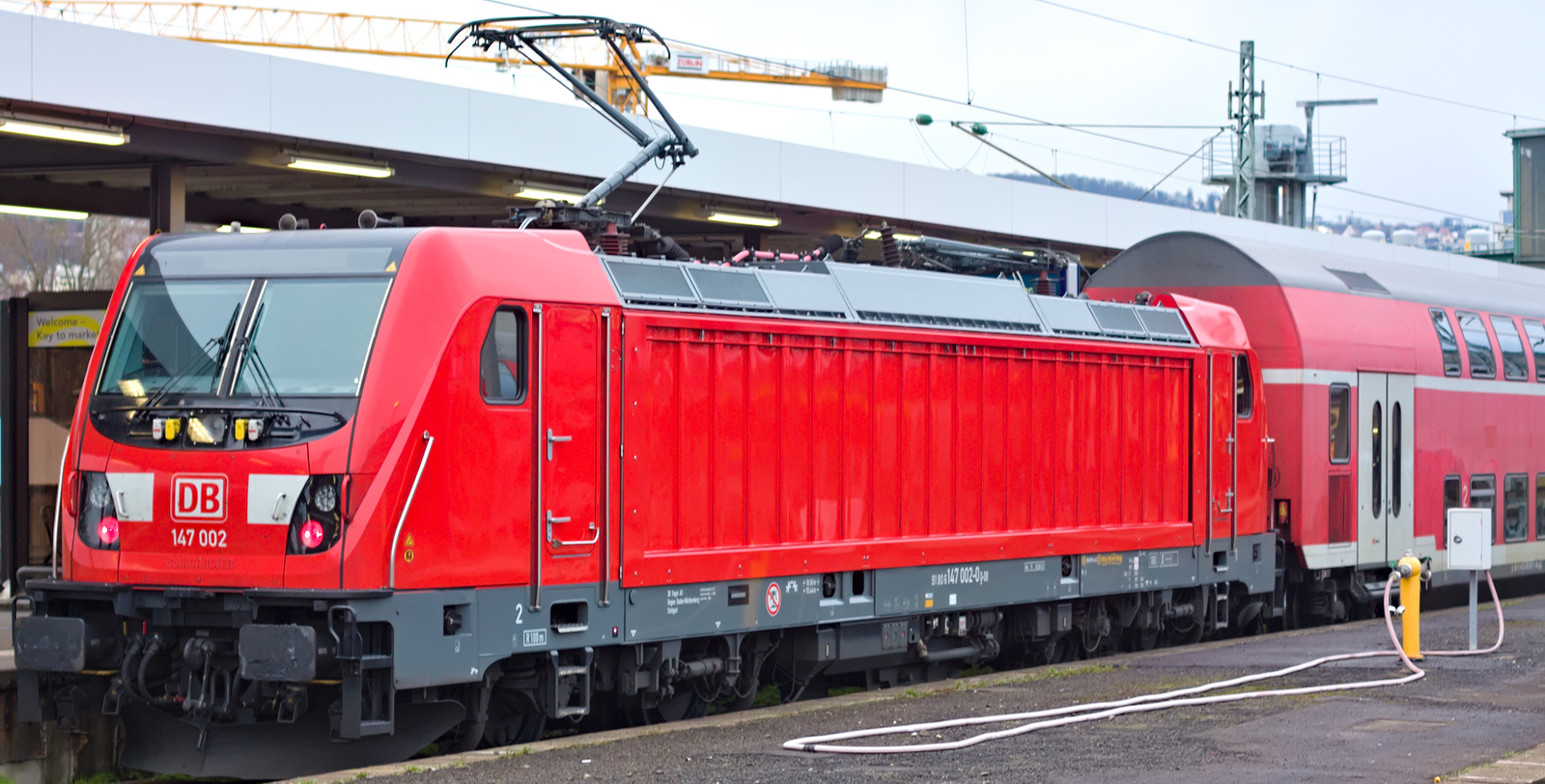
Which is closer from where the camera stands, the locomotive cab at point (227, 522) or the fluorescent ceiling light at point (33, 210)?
the locomotive cab at point (227, 522)

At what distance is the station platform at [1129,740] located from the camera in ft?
28.8

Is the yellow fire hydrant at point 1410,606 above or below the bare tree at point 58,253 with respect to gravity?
below

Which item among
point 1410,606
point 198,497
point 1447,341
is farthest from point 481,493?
point 1447,341

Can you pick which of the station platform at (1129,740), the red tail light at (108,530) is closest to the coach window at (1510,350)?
the station platform at (1129,740)

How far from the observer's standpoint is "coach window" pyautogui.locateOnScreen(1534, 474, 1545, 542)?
885 inches

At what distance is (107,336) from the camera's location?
10.3 m

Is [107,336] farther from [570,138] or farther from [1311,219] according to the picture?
[1311,219]

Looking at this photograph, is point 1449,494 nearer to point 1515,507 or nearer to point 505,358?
point 1515,507

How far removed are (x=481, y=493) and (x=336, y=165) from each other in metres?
8.01

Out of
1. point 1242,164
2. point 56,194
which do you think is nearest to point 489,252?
point 56,194

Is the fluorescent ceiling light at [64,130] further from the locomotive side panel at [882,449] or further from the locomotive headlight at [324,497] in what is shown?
the locomotive headlight at [324,497]

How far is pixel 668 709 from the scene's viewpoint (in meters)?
11.8

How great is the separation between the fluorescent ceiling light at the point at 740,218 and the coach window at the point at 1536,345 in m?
10.3

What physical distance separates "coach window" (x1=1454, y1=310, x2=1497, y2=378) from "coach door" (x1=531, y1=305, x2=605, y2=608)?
14388mm
